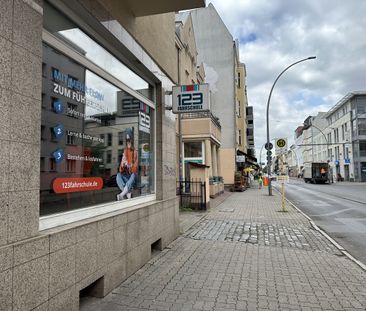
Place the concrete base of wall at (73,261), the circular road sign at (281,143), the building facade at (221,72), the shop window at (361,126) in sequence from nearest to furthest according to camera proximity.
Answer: the concrete base of wall at (73,261)
the circular road sign at (281,143)
the building facade at (221,72)
the shop window at (361,126)

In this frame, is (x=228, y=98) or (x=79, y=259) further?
(x=228, y=98)

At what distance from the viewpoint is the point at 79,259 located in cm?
397

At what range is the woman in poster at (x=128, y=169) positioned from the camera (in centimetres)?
616

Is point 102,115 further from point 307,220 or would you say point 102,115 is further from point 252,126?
point 252,126

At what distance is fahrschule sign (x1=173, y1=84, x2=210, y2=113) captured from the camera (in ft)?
28.1

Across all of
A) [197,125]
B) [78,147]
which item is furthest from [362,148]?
[78,147]

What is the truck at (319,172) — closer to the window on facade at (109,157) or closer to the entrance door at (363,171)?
the entrance door at (363,171)

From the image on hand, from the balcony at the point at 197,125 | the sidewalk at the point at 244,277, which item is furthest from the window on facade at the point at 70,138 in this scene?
the balcony at the point at 197,125

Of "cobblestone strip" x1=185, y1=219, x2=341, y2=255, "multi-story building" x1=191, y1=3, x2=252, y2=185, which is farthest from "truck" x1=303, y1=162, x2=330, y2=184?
"cobblestone strip" x1=185, y1=219, x2=341, y2=255

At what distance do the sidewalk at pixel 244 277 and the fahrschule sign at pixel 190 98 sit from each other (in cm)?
330

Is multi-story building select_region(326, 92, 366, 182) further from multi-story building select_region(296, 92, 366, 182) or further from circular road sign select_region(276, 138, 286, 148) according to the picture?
circular road sign select_region(276, 138, 286, 148)

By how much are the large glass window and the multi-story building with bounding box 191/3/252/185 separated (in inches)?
1037

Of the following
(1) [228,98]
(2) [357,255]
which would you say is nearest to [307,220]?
(2) [357,255]

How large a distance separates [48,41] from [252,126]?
278 feet
